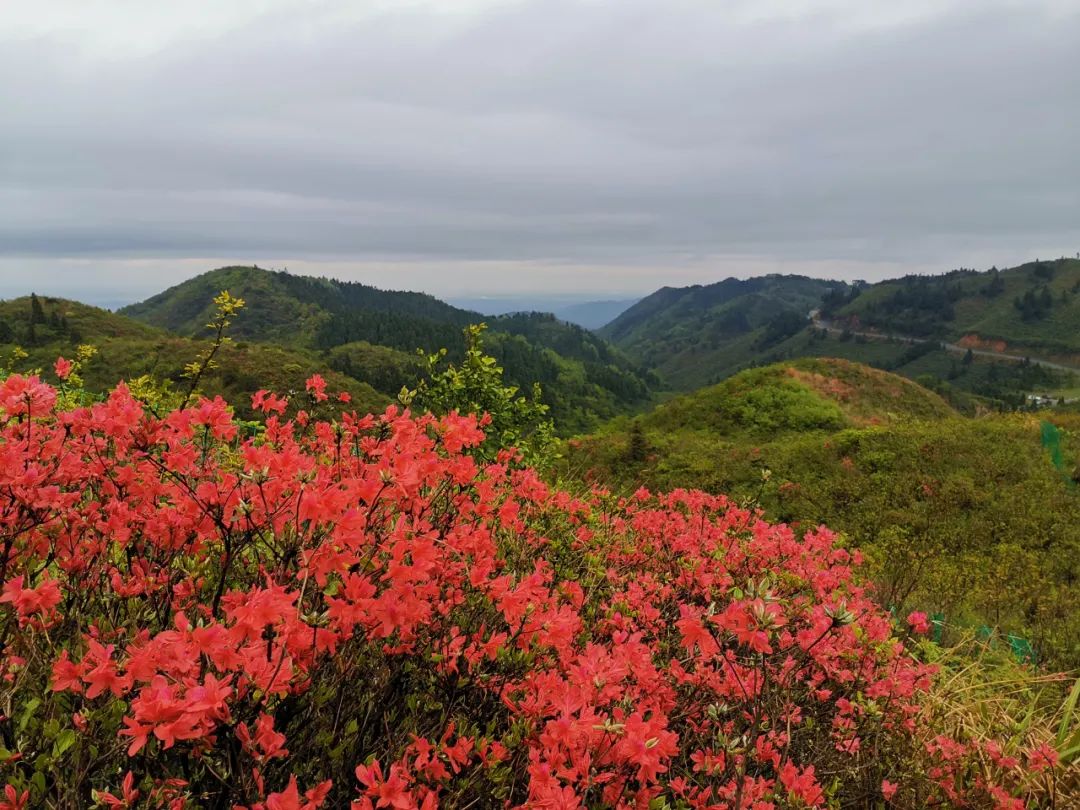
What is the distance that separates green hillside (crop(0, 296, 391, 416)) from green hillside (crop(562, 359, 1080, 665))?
109ft

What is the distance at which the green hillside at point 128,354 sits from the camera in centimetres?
5519

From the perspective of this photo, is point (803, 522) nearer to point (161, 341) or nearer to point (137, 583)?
point (137, 583)

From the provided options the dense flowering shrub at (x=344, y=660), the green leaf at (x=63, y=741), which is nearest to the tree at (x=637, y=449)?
the dense flowering shrub at (x=344, y=660)

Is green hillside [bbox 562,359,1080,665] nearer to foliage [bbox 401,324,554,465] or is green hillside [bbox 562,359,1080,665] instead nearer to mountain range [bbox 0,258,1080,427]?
foliage [bbox 401,324,554,465]

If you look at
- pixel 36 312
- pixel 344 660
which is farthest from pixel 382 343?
pixel 344 660

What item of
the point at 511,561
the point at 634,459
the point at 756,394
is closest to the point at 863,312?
the point at 756,394

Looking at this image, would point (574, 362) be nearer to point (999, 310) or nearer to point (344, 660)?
point (999, 310)

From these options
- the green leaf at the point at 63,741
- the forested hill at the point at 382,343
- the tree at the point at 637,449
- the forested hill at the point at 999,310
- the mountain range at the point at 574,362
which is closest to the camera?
the green leaf at the point at 63,741

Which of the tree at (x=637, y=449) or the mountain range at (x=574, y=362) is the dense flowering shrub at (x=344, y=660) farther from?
the mountain range at (x=574, y=362)

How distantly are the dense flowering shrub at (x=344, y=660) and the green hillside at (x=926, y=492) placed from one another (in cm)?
279

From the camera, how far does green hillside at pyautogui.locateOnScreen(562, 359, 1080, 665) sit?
8992mm

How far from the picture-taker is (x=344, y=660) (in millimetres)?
2260

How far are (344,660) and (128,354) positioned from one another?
7868 cm

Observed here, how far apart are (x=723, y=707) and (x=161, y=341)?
86848 mm
